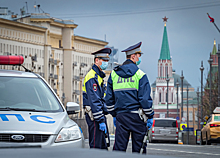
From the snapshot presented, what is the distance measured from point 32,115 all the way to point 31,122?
310mm

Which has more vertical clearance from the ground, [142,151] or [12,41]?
[12,41]

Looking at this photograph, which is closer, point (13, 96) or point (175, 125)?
point (13, 96)

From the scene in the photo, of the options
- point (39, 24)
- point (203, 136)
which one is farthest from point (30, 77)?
point (39, 24)

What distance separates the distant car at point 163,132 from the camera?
3078cm

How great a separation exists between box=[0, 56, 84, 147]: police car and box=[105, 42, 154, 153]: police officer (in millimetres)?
749

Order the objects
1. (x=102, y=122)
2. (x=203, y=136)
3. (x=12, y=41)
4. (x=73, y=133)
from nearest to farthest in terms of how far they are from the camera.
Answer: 1. (x=73, y=133)
2. (x=102, y=122)
3. (x=203, y=136)
4. (x=12, y=41)

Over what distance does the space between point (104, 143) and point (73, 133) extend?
258cm

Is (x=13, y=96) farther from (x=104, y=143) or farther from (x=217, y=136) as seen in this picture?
(x=217, y=136)

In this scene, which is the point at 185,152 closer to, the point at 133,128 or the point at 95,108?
the point at 95,108

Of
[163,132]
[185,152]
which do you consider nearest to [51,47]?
[163,132]

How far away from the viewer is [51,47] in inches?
3686

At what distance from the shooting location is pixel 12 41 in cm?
8200

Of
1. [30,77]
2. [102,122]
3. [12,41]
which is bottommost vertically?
[102,122]

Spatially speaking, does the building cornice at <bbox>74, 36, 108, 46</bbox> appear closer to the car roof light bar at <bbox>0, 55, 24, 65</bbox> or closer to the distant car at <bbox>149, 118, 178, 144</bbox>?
the distant car at <bbox>149, 118, 178, 144</bbox>
